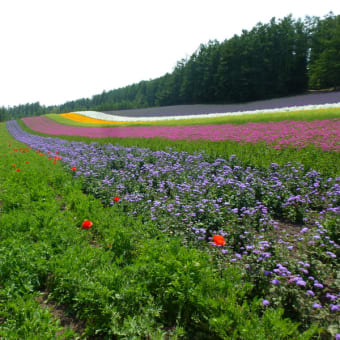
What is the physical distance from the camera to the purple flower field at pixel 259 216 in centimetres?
305

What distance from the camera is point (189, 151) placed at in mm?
9820

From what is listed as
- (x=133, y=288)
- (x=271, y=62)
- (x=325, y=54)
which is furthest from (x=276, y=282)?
(x=271, y=62)

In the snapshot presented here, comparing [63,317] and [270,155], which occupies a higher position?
[270,155]

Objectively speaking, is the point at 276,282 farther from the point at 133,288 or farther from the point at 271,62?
the point at 271,62

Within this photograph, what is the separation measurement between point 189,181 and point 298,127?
7718 mm

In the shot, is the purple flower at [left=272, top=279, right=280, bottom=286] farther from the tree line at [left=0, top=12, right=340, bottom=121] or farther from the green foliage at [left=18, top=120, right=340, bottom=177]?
the tree line at [left=0, top=12, right=340, bottom=121]

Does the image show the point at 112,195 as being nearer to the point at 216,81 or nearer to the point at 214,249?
the point at 214,249

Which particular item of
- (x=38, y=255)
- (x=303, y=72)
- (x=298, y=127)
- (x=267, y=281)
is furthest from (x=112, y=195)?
(x=303, y=72)

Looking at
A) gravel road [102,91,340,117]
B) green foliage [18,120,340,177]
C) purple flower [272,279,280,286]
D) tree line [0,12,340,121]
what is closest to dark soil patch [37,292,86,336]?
purple flower [272,279,280,286]

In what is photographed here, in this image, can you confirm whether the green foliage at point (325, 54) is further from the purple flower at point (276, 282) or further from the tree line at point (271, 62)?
the purple flower at point (276, 282)

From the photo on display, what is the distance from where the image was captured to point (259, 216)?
197 inches

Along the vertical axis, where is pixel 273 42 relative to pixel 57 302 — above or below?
above

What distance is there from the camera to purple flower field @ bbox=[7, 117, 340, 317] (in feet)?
10.0

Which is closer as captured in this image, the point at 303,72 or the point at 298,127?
the point at 298,127
